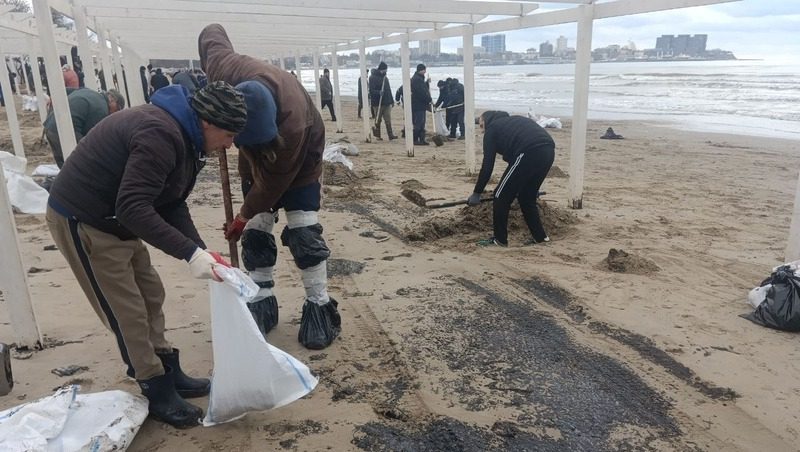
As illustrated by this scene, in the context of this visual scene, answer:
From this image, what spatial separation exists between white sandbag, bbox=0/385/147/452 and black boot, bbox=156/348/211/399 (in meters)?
0.28

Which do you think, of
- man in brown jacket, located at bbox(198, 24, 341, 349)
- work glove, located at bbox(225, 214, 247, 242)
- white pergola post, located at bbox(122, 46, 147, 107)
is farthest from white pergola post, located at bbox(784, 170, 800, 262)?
white pergola post, located at bbox(122, 46, 147, 107)

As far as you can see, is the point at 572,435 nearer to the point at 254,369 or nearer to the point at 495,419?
the point at 495,419

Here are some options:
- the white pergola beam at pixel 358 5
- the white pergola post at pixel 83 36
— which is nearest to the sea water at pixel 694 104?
the white pergola beam at pixel 358 5

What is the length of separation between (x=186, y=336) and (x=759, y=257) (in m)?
4.87

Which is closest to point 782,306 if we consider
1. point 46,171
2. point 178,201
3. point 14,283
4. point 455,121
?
point 178,201

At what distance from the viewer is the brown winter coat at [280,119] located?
2881mm

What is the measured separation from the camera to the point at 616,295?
421 cm

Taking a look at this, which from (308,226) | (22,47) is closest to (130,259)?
(308,226)

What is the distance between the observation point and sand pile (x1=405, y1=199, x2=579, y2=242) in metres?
5.80

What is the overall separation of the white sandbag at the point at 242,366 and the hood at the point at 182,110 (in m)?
0.56

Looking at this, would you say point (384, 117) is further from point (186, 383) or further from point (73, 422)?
point (73, 422)

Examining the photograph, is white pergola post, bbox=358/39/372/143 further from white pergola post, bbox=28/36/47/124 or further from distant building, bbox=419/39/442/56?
white pergola post, bbox=28/36/47/124

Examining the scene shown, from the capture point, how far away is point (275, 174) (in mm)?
3002

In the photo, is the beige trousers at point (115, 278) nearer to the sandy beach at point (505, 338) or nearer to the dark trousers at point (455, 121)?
the sandy beach at point (505, 338)
